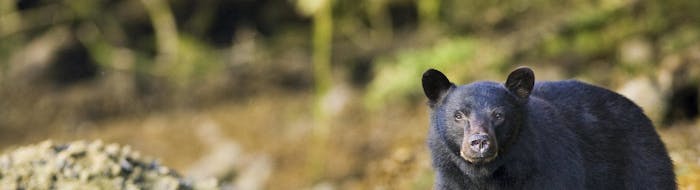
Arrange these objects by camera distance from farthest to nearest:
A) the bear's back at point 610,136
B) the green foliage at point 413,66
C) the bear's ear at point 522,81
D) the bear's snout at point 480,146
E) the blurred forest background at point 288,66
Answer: the green foliage at point 413,66 < the blurred forest background at point 288,66 < the bear's back at point 610,136 < the bear's ear at point 522,81 < the bear's snout at point 480,146

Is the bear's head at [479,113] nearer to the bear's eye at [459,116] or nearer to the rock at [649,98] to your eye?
the bear's eye at [459,116]

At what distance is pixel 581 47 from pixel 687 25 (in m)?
1.66

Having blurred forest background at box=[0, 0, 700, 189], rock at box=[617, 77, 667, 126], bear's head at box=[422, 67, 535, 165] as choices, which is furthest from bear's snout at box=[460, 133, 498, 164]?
blurred forest background at box=[0, 0, 700, 189]

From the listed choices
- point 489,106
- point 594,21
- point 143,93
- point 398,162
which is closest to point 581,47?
point 594,21

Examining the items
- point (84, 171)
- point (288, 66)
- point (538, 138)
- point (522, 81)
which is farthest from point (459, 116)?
point (288, 66)

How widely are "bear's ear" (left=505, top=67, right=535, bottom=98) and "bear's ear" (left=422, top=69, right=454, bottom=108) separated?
1.13 feet

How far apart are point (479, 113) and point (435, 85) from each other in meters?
0.45

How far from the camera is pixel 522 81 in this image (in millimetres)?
5965

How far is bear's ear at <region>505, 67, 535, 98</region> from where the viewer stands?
5.95 m

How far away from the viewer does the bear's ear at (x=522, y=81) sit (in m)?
5.95

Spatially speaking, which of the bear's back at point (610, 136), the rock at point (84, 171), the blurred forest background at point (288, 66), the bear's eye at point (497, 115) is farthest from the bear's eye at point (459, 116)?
the blurred forest background at point (288, 66)

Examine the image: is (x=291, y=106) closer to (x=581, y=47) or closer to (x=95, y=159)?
(x=581, y=47)

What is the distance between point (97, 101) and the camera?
729 inches

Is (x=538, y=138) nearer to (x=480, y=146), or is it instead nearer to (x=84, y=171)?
(x=480, y=146)
